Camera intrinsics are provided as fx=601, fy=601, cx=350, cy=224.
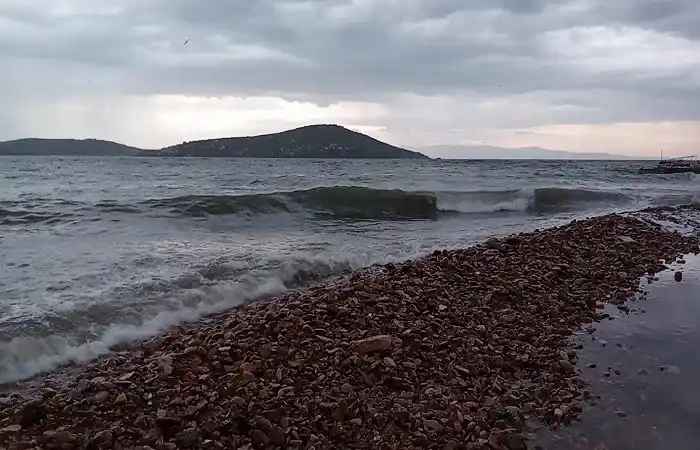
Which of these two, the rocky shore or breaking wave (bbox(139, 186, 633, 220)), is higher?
breaking wave (bbox(139, 186, 633, 220))

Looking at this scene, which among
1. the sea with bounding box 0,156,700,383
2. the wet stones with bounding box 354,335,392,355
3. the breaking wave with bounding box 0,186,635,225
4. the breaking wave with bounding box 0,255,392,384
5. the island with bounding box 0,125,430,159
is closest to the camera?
the wet stones with bounding box 354,335,392,355

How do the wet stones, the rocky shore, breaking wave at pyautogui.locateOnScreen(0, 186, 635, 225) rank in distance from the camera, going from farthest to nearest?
breaking wave at pyautogui.locateOnScreen(0, 186, 635, 225) < the wet stones < the rocky shore

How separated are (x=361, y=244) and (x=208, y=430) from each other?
9.19m

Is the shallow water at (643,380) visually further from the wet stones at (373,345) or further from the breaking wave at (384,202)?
the breaking wave at (384,202)

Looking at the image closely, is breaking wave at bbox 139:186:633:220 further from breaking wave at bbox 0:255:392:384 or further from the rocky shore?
the rocky shore

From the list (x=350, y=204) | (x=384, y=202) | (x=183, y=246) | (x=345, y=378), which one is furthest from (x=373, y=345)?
(x=384, y=202)

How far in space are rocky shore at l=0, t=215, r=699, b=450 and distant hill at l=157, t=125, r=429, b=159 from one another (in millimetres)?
96000

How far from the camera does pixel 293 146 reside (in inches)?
4072

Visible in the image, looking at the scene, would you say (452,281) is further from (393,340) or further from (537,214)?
(537,214)

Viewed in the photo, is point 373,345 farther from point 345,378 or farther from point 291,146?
point 291,146

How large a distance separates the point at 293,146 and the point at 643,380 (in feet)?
329

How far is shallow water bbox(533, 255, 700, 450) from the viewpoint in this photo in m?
3.98

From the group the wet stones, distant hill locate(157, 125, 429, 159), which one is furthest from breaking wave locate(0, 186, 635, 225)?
distant hill locate(157, 125, 429, 159)

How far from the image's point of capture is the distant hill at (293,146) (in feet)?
334
